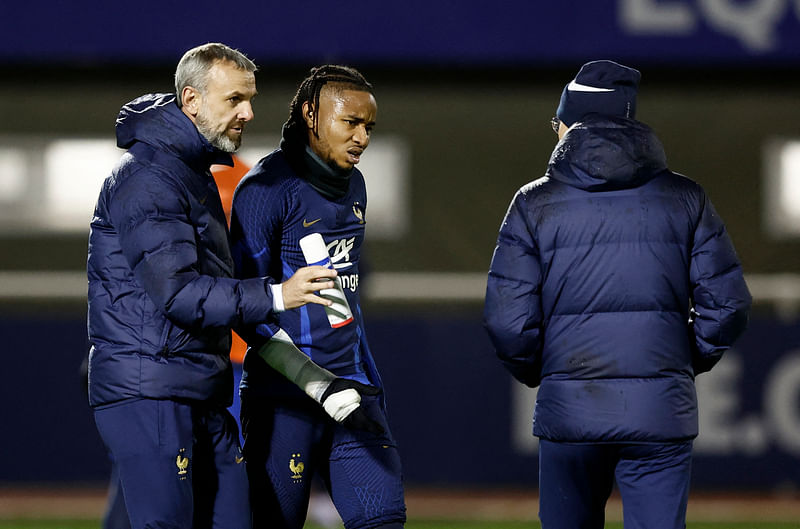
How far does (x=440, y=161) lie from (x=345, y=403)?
5408mm

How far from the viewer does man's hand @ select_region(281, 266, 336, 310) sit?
340cm

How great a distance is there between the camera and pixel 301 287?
3.40 metres

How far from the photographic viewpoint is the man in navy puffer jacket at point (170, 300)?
11.0 feet

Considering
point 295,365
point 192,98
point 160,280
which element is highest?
point 192,98

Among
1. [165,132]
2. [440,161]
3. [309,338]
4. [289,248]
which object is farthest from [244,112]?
[440,161]

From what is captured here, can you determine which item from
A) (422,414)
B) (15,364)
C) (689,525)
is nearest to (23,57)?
(15,364)

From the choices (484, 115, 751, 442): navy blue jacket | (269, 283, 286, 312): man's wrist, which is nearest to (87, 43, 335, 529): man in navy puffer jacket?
(269, 283, 286, 312): man's wrist

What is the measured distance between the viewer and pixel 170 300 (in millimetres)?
3316

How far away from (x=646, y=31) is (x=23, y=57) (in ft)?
13.4

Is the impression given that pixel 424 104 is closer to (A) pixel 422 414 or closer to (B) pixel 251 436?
(A) pixel 422 414

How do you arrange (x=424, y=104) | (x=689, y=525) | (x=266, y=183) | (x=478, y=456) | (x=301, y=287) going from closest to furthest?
(x=301, y=287) → (x=266, y=183) → (x=689, y=525) → (x=478, y=456) → (x=424, y=104)

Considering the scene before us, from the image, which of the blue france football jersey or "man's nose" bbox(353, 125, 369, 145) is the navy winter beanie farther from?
the blue france football jersey

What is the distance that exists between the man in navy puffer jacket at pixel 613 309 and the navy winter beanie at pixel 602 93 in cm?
11

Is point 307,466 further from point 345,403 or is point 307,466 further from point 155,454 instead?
point 155,454
